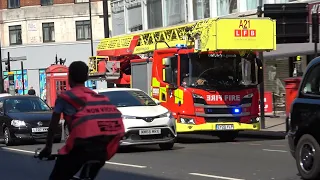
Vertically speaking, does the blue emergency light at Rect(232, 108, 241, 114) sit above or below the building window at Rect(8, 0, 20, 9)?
below

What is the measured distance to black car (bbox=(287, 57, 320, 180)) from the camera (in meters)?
9.77

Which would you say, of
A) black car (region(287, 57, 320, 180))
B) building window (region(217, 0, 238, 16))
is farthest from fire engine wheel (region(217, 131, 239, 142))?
building window (region(217, 0, 238, 16))

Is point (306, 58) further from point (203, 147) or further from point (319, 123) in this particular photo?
point (319, 123)

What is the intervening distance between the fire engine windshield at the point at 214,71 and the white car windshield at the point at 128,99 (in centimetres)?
135

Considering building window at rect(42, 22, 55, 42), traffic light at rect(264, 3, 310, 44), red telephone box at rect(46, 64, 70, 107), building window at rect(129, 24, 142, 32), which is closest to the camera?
traffic light at rect(264, 3, 310, 44)

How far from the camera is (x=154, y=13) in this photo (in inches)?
1395

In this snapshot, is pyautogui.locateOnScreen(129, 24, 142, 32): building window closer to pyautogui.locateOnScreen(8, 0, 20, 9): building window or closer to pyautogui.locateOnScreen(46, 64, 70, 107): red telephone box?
pyautogui.locateOnScreen(46, 64, 70, 107): red telephone box

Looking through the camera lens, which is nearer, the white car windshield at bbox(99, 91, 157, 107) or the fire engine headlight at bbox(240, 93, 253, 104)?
the white car windshield at bbox(99, 91, 157, 107)

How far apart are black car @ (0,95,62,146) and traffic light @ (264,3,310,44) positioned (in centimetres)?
703

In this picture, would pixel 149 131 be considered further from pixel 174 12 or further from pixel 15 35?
pixel 15 35

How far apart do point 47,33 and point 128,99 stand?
133ft

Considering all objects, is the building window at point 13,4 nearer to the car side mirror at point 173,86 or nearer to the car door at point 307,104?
the car side mirror at point 173,86

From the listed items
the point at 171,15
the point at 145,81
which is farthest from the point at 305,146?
the point at 171,15

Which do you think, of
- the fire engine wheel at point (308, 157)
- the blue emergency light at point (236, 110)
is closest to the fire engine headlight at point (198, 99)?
the blue emergency light at point (236, 110)
